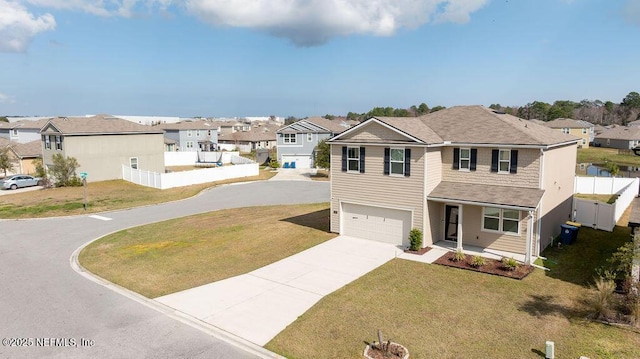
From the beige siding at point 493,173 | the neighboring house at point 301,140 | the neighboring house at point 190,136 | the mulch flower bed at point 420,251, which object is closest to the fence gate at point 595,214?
the beige siding at point 493,173

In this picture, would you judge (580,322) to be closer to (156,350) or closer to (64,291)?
(156,350)

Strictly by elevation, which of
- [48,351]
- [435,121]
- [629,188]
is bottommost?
[48,351]

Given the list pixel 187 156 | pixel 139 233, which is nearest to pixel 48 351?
pixel 139 233

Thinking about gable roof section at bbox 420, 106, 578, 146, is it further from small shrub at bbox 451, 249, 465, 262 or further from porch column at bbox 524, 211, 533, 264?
small shrub at bbox 451, 249, 465, 262

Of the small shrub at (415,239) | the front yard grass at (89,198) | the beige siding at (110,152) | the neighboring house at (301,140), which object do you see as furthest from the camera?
the neighboring house at (301,140)

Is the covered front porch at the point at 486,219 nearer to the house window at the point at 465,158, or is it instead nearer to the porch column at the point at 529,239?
the porch column at the point at 529,239

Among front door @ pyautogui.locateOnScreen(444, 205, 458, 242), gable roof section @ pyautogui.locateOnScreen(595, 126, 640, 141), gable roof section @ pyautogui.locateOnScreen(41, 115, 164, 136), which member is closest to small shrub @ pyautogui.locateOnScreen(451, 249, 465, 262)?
front door @ pyautogui.locateOnScreen(444, 205, 458, 242)
